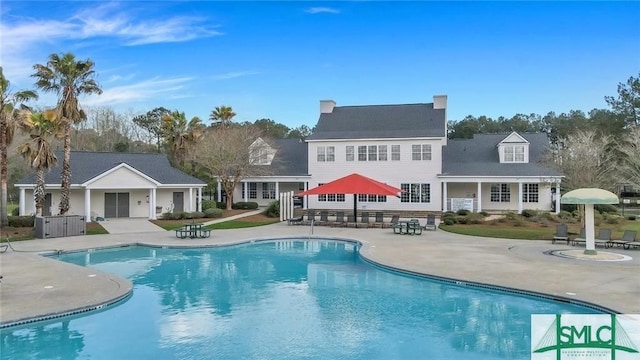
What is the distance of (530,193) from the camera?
3588 cm

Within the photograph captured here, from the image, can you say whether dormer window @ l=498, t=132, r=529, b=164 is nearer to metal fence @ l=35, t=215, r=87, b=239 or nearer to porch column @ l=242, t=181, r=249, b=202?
porch column @ l=242, t=181, r=249, b=202

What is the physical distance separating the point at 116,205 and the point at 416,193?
22596 millimetres

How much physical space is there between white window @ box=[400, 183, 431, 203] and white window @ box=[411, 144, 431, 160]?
2.21 metres

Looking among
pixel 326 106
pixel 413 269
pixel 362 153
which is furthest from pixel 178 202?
pixel 413 269

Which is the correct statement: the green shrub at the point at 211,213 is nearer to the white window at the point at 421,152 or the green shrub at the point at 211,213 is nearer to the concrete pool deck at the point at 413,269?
the concrete pool deck at the point at 413,269

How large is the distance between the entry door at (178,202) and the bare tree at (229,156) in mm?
3735

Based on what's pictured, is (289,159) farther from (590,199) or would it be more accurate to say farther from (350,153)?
(590,199)

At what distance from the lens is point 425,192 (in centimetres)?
3597

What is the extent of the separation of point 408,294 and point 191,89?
2795cm

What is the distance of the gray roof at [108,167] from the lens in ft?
101

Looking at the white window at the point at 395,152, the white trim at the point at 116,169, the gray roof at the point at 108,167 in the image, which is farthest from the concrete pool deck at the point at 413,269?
the white window at the point at 395,152

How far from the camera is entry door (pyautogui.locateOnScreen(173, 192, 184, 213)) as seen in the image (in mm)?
34844

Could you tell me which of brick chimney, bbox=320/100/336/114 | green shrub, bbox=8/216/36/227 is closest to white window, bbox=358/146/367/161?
brick chimney, bbox=320/100/336/114

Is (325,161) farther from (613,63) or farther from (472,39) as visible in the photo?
(613,63)
